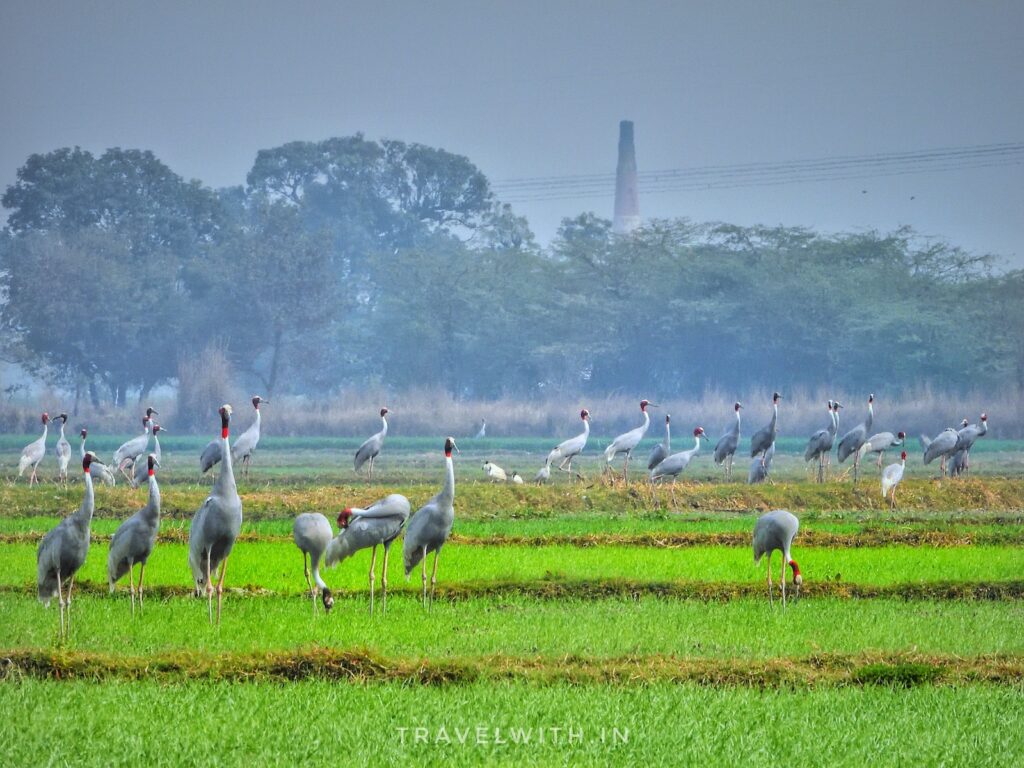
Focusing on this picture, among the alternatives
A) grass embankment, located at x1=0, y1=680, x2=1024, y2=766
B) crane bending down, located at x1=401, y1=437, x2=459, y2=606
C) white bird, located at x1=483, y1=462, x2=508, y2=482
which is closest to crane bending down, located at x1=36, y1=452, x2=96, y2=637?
grass embankment, located at x1=0, y1=680, x2=1024, y2=766

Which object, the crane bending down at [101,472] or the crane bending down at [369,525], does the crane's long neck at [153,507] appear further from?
the crane bending down at [101,472]

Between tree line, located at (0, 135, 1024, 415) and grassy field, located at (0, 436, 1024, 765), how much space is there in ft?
93.3

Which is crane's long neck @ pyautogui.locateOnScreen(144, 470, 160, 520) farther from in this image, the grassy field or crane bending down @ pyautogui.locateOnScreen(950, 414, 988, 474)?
crane bending down @ pyautogui.locateOnScreen(950, 414, 988, 474)

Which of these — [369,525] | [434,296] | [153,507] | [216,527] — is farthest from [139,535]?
[434,296]

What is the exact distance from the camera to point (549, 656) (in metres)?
8.33

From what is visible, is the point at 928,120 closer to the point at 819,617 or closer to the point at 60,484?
the point at 60,484

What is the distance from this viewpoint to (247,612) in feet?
32.6

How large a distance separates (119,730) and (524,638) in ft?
10.1

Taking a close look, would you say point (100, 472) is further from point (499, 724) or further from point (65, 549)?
point (499, 724)

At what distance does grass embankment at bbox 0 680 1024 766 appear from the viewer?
20.7ft

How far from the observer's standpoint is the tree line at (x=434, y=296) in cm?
4303

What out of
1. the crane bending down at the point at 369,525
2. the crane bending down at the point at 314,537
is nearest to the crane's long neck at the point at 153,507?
the crane bending down at the point at 314,537

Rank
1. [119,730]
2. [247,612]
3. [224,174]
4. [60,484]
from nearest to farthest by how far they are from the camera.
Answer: [119,730] → [247,612] → [60,484] → [224,174]

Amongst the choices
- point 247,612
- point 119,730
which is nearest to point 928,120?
point 247,612
